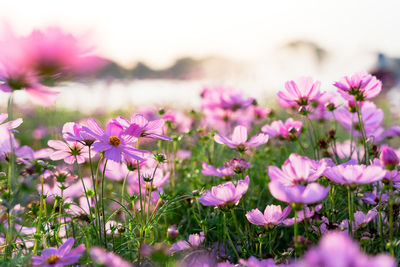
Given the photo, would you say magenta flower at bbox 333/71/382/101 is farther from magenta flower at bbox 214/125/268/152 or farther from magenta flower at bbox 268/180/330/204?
magenta flower at bbox 268/180/330/204

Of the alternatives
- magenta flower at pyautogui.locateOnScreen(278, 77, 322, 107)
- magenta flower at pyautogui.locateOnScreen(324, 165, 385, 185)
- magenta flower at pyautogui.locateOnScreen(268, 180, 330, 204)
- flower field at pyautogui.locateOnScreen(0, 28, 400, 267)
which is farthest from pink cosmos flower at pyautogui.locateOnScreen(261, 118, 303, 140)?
magenta flower at pyautogui.locateOnScreen(268, 180, 330, 204)

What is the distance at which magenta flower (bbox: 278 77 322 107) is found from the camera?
3.47ft

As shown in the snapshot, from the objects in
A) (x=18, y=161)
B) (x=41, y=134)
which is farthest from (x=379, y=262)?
(x=41, y=134)

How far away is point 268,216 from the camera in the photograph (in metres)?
0.84

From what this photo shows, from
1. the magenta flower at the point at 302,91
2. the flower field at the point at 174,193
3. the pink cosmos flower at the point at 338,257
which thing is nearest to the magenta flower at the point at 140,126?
the flower field at the point at 174,193

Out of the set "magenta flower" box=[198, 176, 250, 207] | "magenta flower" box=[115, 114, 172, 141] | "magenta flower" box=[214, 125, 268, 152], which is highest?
"magenta flower" box=[115, 114, 172, 141]

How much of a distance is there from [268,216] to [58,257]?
40cm

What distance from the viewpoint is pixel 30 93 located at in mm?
779

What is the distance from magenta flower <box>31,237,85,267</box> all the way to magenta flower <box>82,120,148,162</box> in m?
0.18

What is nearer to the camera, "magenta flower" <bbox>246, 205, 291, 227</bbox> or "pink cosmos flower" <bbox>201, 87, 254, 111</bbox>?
"magenta flower" <bbox>246, 205, 291, 227</bbox>

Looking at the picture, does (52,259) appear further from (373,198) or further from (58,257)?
(373,198)

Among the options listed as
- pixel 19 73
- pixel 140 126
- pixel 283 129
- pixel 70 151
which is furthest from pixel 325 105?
pixel 19 73

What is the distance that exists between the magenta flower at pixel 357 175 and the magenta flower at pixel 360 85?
1.20 feet

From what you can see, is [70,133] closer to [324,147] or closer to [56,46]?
[56,46]
